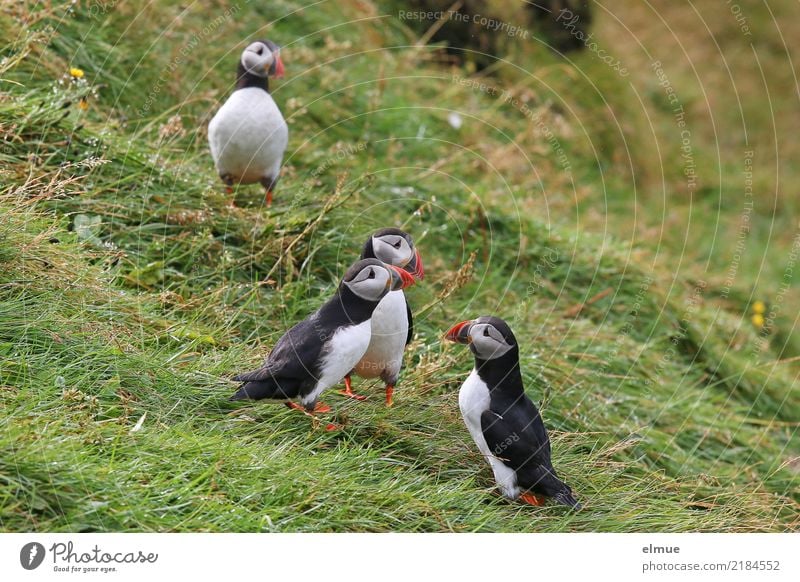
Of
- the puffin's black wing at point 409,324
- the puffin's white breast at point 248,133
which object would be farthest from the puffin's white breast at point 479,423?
the puffin's white breast at point 248,133

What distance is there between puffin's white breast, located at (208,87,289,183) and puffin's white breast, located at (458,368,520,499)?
195 centimetres

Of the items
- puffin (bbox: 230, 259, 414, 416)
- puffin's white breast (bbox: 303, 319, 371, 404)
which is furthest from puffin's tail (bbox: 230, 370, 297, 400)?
puffin's white breast (bbox: 303, 319, 371, 404)

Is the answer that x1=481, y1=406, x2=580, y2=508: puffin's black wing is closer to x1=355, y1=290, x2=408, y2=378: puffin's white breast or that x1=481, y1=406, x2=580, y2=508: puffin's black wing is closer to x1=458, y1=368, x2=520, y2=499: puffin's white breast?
x1=458, y1=368, x2=520, y2=499: puffin's white breast

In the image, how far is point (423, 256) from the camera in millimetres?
5875

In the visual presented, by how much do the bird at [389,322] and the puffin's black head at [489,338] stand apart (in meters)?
0.38

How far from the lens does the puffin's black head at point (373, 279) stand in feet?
12.1

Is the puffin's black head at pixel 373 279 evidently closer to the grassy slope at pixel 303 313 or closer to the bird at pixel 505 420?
the bird at pixel 505 420

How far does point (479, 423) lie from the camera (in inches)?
147

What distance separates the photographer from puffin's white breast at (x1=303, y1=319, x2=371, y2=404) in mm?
Answer: 3663

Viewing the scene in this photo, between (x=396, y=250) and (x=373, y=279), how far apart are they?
436 millimetres

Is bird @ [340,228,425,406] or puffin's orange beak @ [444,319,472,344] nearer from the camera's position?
puffin's orange beak @ [444,319,472,344]

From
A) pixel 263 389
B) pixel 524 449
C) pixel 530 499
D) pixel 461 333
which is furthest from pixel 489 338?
pixel 263 389
